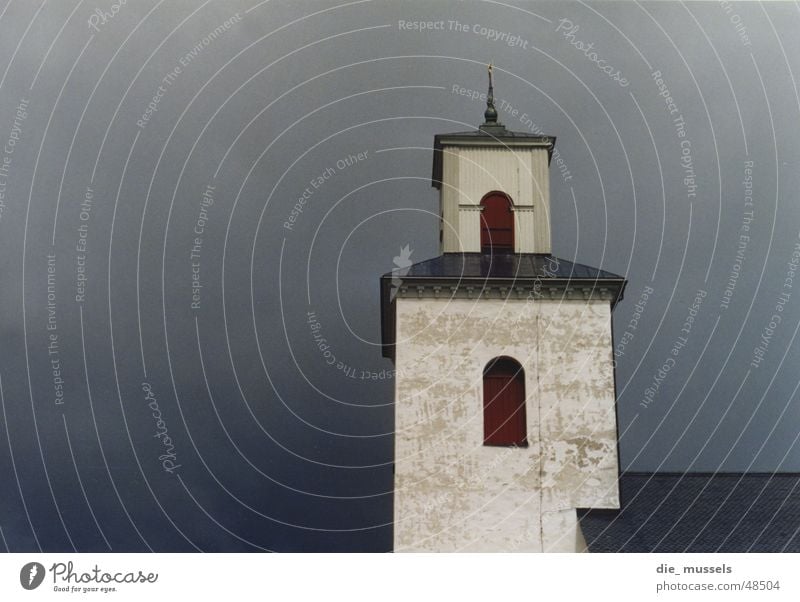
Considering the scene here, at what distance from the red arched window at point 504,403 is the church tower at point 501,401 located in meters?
0.02

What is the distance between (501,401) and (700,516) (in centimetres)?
451

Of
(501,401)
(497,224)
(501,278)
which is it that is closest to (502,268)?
(501,278)

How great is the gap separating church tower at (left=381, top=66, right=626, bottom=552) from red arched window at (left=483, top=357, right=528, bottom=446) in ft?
0.07

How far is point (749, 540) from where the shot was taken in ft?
68.9

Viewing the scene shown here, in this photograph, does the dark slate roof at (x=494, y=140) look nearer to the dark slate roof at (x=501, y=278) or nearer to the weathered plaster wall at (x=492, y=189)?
the weathered plaster wall at (x=492, y=189)

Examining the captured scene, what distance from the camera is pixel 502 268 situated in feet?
85.1

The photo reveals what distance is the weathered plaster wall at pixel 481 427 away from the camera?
23.5 metres

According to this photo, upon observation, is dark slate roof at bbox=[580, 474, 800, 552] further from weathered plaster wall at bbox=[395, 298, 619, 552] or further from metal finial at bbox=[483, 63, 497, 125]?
metal finial at bbox=[483, 63, 497, 125]

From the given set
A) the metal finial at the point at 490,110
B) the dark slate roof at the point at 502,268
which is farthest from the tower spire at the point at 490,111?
the dark slate roof at the point at 502,268

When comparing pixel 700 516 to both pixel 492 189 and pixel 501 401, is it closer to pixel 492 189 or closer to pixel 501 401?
pixel 501 401

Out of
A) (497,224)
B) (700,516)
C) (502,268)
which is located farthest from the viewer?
(497,224)

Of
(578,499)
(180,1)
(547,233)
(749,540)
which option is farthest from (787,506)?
(180,1)

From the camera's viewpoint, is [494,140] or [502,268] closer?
[502,268]

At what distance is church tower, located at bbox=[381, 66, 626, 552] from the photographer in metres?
23.6
